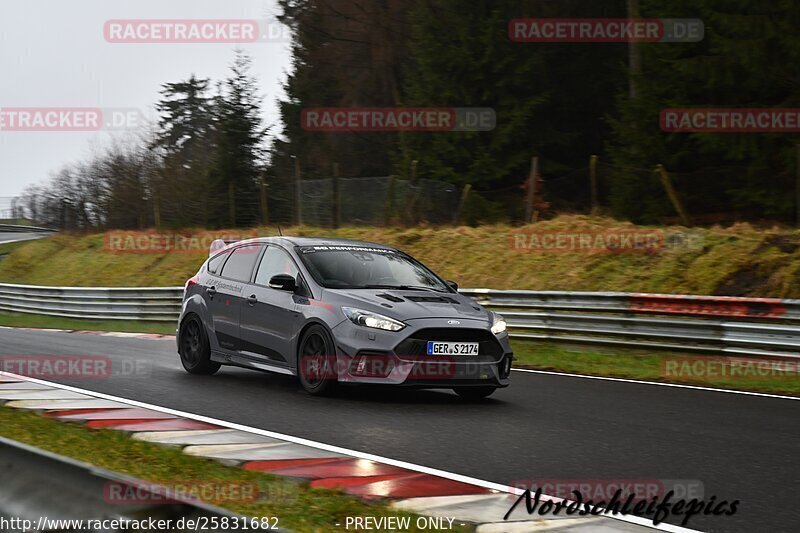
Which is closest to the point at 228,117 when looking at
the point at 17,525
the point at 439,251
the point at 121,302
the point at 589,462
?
the point at 121,302

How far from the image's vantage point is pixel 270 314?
35.8 ft

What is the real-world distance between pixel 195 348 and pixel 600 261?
10222mm

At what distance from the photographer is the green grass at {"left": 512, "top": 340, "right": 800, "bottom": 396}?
12281mm

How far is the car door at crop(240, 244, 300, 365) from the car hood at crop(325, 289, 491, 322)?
0.63 meters

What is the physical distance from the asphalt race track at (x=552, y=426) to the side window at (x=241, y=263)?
4.02ft

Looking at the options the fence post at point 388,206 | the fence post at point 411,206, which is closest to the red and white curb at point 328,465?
the fence post at point 411,206

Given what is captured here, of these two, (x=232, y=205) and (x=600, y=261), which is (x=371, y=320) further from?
(x=232, y=205)

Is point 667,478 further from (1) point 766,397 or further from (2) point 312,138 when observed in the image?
(2) point 312,138

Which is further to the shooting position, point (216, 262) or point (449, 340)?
point (216, 262)

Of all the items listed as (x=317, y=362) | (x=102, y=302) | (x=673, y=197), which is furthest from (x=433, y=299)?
(x=102, y=302)

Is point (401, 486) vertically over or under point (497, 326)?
under

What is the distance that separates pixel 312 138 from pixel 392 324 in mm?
37534

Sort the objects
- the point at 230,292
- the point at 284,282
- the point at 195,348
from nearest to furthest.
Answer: the point at 284,282 → the point at 230,292 → the point at 195,348

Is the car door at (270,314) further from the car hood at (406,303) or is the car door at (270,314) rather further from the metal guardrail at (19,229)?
the metal guardrail at (19,229)
